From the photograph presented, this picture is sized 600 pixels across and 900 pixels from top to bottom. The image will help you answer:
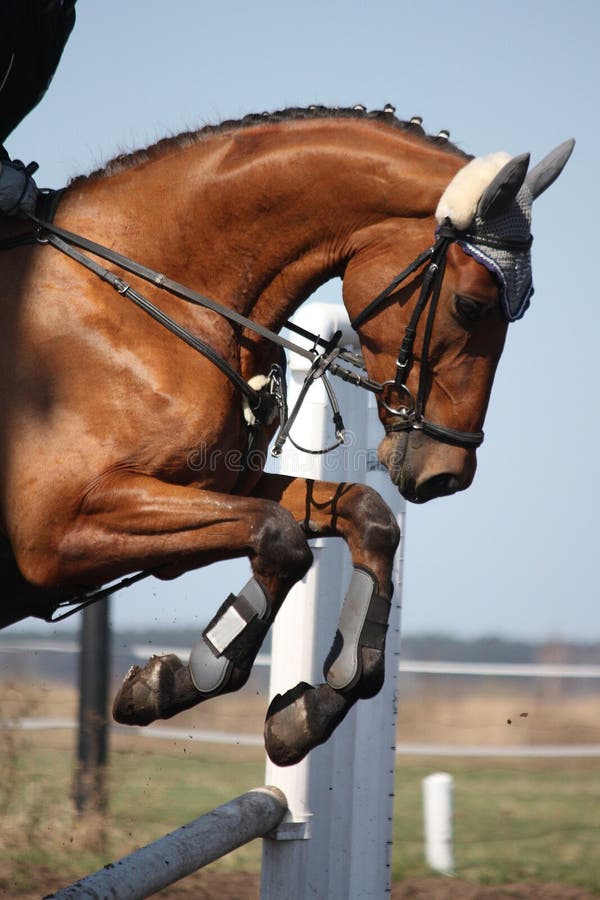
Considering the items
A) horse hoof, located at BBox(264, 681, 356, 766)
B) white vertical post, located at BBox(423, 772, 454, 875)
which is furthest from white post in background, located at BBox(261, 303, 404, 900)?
white vertical post, located at BBox(423, 772, 454, 875)

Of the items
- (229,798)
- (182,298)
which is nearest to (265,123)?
(182,298)

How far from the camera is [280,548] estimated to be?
298cm

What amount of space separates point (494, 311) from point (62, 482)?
1.18 m

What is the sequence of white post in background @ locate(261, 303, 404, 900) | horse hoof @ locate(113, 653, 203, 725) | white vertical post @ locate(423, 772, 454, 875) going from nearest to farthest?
horse hoof @ locate(113, 653, 203, 725) → white post in background @ locate(261, 303, 404, 900) → white vertical post @ locate(423, 772, 454, 875)

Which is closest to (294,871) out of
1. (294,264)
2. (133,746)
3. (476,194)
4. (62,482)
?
(62,482)

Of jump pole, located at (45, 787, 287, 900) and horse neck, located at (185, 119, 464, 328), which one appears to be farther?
horse neck, located at (185, 119, 464, 328)

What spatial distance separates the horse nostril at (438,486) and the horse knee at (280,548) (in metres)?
0.37

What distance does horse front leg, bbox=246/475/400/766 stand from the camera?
9.80 ft

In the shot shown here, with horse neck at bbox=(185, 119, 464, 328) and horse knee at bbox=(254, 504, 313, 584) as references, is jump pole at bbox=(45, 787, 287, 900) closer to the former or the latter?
horse knee at bbox=(254, 504, 313, 584)

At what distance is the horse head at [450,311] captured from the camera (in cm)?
310

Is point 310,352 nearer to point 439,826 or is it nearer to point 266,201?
point 266,201

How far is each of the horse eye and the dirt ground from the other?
324 cm

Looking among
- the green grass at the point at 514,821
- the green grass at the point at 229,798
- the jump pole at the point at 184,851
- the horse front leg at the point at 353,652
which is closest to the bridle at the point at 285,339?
the horse front leg at the point at 353,652

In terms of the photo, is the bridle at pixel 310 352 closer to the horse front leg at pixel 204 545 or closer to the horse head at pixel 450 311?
the horse head at pixel 450 311
